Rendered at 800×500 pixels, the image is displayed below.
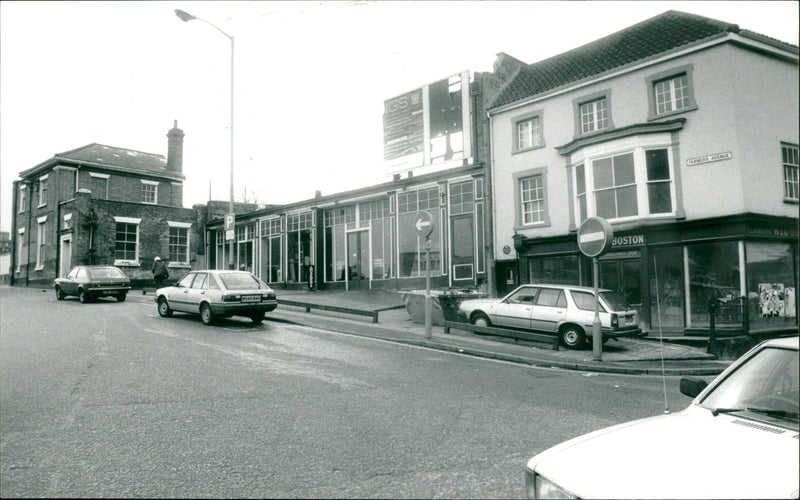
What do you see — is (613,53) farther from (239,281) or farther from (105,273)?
(105,273)

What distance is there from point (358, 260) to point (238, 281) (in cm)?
1070

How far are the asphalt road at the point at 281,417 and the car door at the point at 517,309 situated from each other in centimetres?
338

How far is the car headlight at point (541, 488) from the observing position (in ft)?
8.07

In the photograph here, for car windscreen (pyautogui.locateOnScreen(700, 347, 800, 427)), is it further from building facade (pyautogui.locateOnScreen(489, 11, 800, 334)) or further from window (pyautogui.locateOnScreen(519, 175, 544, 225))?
window (pyautogui.locateOnScreen(519, 175, 544, 225))

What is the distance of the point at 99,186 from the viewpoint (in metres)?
35.3

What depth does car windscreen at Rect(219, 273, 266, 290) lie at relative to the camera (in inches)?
Result: 567

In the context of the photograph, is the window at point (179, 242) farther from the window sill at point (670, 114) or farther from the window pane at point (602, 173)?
the window sill at point (670, 114)

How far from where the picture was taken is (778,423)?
2.51 metres

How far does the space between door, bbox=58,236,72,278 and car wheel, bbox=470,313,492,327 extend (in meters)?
29.0

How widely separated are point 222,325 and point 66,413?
340 inches

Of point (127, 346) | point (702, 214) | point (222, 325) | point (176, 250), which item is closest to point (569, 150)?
point (702, 214)

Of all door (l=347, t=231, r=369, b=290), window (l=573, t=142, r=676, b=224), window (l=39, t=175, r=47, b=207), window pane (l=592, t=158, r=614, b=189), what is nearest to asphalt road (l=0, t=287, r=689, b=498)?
window (l=573, t=142, r=676, b=224)

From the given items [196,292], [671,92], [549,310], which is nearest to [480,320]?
[549,310]

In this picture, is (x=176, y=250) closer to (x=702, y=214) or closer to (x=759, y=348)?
(x=702, y=214)
